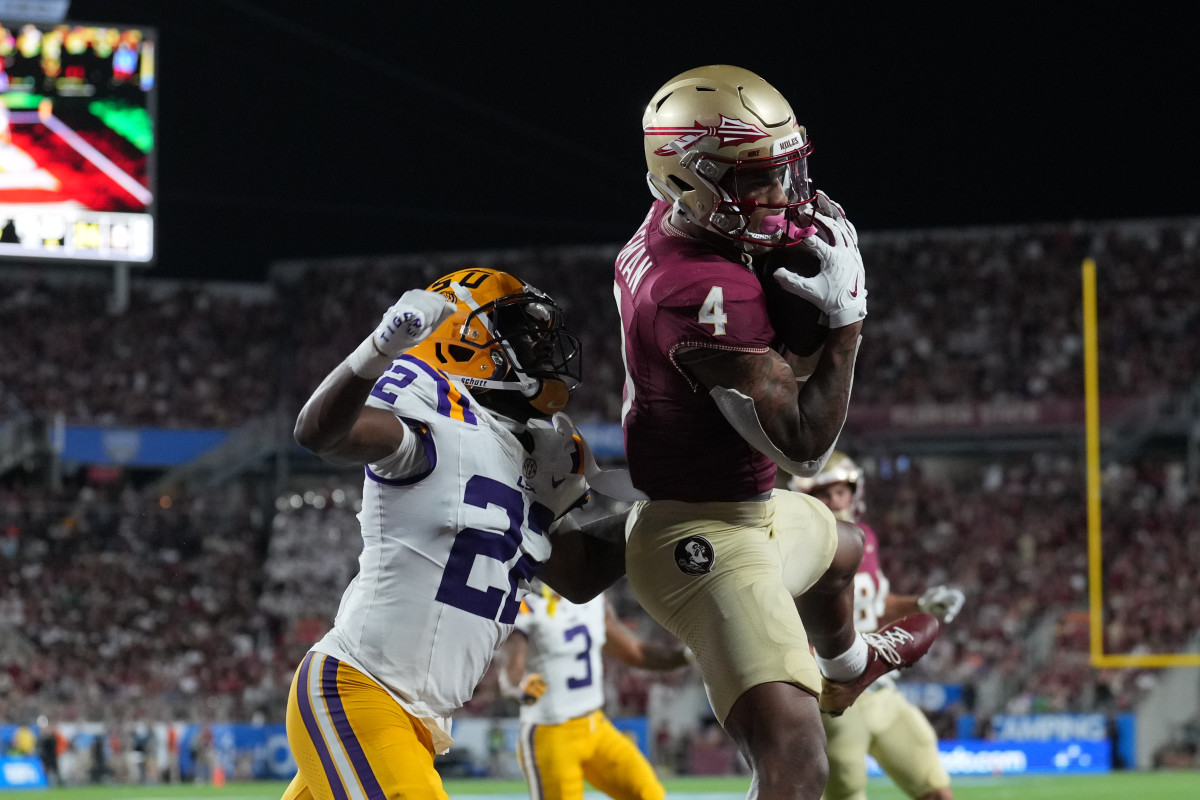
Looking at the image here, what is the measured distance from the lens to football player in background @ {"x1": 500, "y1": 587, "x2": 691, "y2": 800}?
23.1 feet

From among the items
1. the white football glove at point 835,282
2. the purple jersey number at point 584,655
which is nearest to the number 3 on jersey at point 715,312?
the white football glove at point 835,282

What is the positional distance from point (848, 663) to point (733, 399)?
120cm

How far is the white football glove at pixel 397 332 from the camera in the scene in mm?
2930

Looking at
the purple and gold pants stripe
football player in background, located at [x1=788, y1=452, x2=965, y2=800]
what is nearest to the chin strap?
the purple and gold pants stripe

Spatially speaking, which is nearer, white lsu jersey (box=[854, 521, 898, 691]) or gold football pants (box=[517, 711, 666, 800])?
white lsu jersey (box=[854, 521, 898, 691])

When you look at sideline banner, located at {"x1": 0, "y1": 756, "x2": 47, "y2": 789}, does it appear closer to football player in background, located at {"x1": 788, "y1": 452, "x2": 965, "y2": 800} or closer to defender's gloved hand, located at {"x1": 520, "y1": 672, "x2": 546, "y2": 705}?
defender's gloved hand, located at {"x1": 520, "y1": 672, "x2": 546, "y2": 705}

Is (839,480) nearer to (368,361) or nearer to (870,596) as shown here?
(870,596)

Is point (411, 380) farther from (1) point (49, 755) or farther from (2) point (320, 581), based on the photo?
(2) point (320, 581)

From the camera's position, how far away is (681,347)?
3.39 meters

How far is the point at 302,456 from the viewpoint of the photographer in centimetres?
2644

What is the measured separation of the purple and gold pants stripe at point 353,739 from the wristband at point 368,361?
0.78 meters

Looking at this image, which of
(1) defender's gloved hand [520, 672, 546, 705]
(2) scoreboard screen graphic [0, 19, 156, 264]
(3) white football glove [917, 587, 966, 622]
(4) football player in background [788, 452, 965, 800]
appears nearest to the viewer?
(3) white football glove [917, 587, 966, 622]

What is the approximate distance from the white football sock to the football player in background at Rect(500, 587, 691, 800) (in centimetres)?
281

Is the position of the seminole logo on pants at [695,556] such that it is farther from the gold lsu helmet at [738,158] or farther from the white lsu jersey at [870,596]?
the white lsu jersey at [870,596]
